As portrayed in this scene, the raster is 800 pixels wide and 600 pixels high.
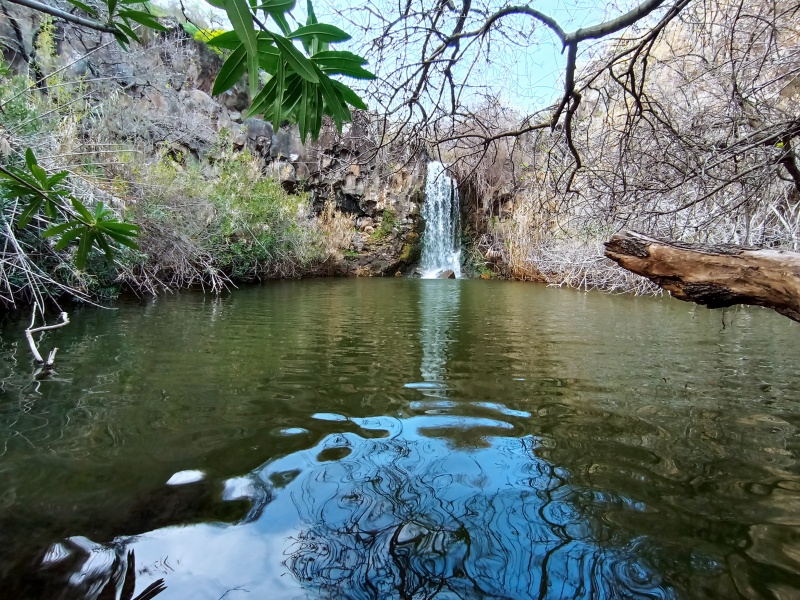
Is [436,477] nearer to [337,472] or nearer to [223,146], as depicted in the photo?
[337,472]

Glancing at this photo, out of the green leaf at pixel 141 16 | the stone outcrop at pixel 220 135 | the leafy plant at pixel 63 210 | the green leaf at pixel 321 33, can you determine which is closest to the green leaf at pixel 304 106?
the green leaf at pixel 321 33

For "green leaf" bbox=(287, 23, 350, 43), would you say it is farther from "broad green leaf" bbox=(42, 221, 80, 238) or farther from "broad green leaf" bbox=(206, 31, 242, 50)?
"broad green leaf" bbox=(42, 221, 80, 238)

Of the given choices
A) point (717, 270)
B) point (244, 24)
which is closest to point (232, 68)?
point (244, 24)

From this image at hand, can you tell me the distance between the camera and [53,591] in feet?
3.70

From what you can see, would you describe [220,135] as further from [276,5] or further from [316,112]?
[276,5]

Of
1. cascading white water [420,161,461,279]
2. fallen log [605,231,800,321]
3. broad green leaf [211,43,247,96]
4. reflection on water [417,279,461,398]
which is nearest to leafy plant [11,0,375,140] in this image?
broad green leaf [211,43,247,96]

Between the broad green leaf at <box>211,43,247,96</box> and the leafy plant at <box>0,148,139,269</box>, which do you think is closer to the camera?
the broad green leaf at <box>211,43,247,96</box>

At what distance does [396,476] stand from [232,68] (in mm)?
1493

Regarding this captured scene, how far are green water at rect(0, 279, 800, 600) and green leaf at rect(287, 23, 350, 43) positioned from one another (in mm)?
1359

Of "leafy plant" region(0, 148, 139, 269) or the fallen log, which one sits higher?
"leafy plant" region(0, 148, 139, 269)

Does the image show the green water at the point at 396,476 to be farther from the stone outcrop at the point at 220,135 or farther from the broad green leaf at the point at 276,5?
the stone outcrop at the point at 220,135

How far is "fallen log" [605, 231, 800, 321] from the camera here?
5.71 ft

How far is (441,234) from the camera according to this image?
1917 cm

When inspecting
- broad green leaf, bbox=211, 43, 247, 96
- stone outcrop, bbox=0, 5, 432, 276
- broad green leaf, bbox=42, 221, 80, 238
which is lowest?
broad green leaf, bbox=42, 221, 80, 238
